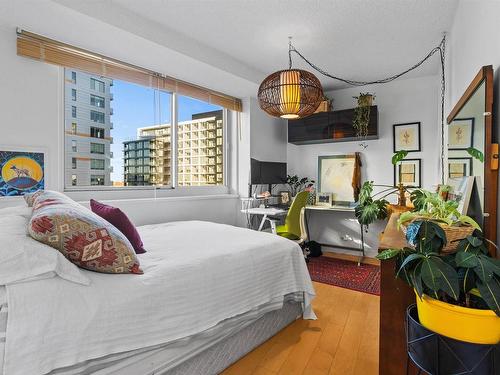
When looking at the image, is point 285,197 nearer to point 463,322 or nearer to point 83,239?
point 83,239

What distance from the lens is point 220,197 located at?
3.97 metres

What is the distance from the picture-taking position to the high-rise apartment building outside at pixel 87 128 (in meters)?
2.77

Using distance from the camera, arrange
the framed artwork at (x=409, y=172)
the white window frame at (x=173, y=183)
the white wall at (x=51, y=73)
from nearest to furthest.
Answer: the white wall at (x=51, y=73), the white window frame at (x=173, y=183), the framed artwork at (x=409, y=172)

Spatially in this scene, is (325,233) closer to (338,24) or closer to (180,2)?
(338,24)

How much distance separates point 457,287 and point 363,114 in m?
3.52

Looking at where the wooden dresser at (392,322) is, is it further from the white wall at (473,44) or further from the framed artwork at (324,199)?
the framed artwork at (324,199)

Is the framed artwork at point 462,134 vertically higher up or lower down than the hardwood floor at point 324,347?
higher up

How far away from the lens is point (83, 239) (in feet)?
4.18

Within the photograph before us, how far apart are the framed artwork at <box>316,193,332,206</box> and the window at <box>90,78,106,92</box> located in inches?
123

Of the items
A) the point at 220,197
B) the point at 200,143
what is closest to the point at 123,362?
the point at 220,197

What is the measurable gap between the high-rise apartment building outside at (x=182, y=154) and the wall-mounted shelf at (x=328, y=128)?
1193mm

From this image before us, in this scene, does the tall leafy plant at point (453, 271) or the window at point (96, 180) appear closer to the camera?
the tall leafy plant at point (453, 271)

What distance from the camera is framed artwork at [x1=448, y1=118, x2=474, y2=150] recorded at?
1519 millimetres

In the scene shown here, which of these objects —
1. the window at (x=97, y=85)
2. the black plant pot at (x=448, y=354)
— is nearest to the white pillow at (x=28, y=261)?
the black plant pot at (x=448, y=354)
